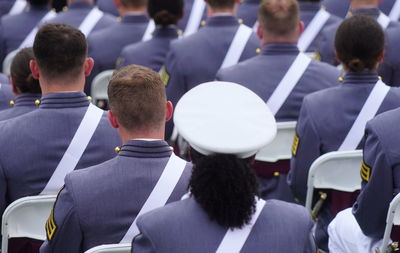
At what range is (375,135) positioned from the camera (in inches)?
148

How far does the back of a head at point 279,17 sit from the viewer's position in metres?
5.37

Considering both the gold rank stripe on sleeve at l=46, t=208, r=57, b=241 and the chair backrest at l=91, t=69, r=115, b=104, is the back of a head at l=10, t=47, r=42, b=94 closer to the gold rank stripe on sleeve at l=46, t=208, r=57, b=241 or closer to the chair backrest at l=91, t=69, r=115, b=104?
the gold rank stripe on sleeve at l=46, t=208, r=57, b=241

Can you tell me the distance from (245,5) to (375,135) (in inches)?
185

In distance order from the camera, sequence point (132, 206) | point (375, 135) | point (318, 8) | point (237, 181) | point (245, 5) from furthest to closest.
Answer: point (245, 5) → point (318, 8) → point (375, 135) → point (132, 206) → point (237, 181)

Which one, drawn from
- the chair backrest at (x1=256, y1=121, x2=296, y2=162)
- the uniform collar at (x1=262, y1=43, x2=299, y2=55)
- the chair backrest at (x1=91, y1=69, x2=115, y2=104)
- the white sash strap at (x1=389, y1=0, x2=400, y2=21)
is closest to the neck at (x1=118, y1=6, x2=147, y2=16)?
the chair backrest at (x1=91, y1=69, x2=115, y2=104)

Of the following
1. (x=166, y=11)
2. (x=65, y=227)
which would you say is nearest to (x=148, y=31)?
(x=166, y=11)

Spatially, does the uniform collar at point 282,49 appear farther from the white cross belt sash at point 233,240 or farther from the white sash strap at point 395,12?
the white sash strap at point 395,12

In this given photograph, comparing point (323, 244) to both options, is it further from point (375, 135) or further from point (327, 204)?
point (375, 135)

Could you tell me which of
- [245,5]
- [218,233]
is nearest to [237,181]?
[218,233]

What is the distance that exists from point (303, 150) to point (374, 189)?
87cm

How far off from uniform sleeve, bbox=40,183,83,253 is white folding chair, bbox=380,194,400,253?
124 cm

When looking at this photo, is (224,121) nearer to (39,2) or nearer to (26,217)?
(26,217)

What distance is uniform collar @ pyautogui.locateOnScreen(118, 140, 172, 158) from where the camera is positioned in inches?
131

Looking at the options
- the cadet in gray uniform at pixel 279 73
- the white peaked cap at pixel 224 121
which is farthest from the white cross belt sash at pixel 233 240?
the cadet in gray uniform at pixel 279 73
